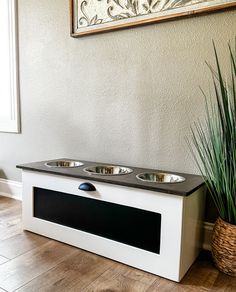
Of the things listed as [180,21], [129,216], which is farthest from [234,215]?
[180,21]

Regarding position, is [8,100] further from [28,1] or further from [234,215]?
[234,215]

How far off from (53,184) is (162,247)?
0.73m

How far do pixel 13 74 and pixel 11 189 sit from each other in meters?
1.06

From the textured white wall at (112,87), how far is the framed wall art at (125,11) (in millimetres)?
51

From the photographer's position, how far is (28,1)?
2125mm

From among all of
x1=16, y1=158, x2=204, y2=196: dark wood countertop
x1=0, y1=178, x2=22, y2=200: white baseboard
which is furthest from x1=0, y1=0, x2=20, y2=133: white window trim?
x1=16, y1=158, x2=204, y2=196: dark wood countertop

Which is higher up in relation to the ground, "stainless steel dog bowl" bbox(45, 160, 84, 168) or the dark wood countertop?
the dark wood countertop

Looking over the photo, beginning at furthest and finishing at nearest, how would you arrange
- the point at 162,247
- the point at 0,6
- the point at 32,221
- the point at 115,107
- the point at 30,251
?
the point at 0,6 < the point at 115,107 < the point at 32,221 < the point at 30,251 < the point at 162,247

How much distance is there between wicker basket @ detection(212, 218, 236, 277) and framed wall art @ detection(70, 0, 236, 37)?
3.75 ft

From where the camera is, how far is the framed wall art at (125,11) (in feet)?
4.66

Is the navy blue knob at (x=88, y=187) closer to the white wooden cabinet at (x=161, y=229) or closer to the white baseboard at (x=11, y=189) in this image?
the white wooden cabinet at (x=161, y=229)

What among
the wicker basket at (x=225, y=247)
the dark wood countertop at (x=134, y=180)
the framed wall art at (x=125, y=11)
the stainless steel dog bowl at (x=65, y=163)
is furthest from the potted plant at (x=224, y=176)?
the stainless steel dog bowl at (x=65, y=163)

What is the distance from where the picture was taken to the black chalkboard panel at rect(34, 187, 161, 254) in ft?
4.07

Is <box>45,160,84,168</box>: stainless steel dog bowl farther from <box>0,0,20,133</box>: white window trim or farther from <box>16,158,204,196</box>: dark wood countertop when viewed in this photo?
<box>0,0,20,133</box>: white window trim
